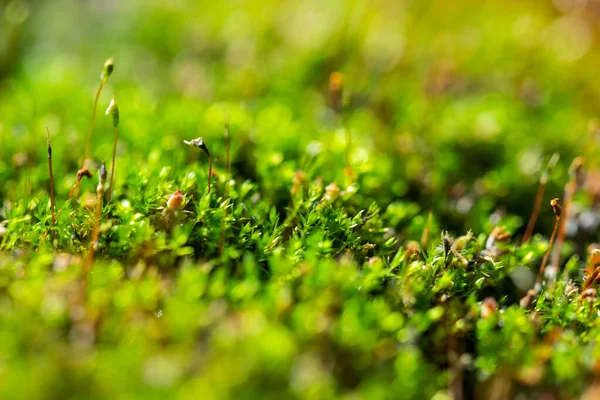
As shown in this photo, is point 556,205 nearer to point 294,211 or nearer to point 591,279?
point 591,279

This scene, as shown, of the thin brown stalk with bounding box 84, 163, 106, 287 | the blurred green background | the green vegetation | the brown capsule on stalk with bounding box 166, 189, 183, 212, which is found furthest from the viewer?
the blurred green background

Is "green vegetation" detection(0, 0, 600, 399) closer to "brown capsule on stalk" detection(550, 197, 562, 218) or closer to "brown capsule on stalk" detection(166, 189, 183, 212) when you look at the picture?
"brown capsule on stalk" detection(166, 189, 183, 212)

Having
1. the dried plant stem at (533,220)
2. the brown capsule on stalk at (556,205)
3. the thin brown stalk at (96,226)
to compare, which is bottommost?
the dried plant stem at (533,220)

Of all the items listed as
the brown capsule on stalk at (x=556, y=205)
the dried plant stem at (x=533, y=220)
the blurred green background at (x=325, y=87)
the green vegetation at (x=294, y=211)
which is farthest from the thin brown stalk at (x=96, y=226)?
the dried plant stem at (x=533, y=220)

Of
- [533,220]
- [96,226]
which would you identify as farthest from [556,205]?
[96,226]

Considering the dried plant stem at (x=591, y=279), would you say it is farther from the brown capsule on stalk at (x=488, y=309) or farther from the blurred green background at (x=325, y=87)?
the blurred green background at (x=325, y=87)

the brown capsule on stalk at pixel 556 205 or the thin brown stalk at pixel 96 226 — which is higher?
the brown capsule on stalk at pixel 556 205

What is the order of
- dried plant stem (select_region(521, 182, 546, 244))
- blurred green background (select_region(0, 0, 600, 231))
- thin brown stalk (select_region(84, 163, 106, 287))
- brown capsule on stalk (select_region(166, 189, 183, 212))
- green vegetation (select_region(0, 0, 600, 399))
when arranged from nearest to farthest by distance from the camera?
green vegetation (select_region(0, 0, 600, 399)), thin brown stalk (select_region(84, 163, 106, 287)), brown capsule on stalk (select_region(166, 189, 183, 212)), dried plant stem (select_region(521, 182, 546, 244)), blurred green background (select_region(0, 0, 600, 231))

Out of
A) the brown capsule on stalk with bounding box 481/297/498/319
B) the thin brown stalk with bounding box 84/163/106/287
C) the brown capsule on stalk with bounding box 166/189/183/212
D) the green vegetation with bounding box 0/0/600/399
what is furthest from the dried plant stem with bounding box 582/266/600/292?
the thin brown stalk with bounding box 84/163/106/287

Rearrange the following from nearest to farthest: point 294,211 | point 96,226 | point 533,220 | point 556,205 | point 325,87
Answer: point 96,226
point 556,205
point 294,211
point 533,220
point 325,87
